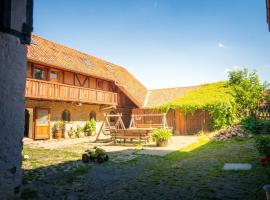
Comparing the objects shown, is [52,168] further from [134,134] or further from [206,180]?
[134,134]

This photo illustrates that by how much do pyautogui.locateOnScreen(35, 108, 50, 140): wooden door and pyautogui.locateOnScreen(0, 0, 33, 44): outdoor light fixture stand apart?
13.0m

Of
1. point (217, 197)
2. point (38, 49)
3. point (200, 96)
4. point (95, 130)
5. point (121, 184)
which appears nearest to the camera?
point (217, 197)

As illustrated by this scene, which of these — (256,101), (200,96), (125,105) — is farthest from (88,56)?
(256,101)

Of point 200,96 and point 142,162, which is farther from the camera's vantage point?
point 200,96

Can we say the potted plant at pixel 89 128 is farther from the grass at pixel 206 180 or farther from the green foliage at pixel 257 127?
the grass at pixel 206 180

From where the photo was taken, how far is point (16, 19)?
13.2 ft

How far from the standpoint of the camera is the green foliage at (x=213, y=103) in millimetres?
19422

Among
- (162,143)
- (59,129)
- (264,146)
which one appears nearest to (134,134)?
(162,143)

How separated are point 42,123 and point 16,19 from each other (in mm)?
13593

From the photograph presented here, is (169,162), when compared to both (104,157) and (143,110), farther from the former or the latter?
(143,110)

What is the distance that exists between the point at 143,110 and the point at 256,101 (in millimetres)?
10168

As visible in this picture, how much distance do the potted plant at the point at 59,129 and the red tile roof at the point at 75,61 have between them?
393 cm

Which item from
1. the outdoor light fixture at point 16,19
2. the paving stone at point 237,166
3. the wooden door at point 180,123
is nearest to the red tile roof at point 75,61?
the wooden door at point 180,123

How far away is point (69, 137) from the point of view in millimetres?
18188
